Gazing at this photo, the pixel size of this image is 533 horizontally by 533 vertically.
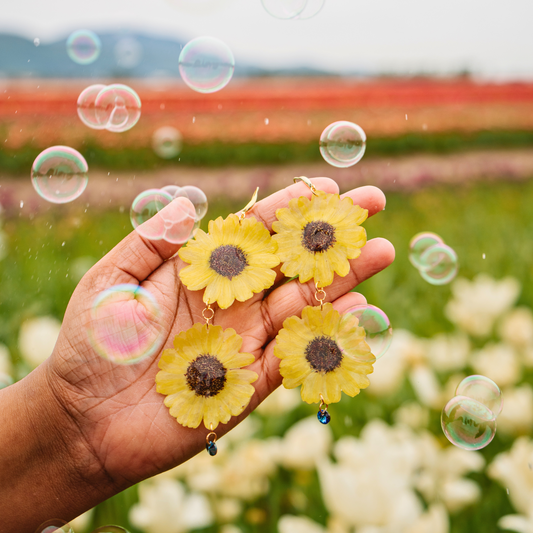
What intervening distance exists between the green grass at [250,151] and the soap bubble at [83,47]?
456 centimetres

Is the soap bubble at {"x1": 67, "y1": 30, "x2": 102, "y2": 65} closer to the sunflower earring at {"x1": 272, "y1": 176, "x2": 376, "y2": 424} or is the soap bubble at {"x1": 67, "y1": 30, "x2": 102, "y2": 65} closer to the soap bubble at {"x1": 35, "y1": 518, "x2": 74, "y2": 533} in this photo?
the sunflower earring at {"x1": 272, "y1": 176, "x2": 376, "y2": 424}

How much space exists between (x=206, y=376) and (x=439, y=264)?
2.70 ft

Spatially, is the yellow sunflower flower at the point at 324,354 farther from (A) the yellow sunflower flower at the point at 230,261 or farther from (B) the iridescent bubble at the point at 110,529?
(B) the iridescent bubble at the point at 110,529

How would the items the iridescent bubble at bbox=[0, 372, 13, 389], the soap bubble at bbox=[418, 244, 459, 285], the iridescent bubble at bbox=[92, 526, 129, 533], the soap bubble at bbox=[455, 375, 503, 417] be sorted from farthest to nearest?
the soap bubble at bbox=[418, 244, 459, 285] → the iridescent bubble at bbox=[0, 372, 13, 389] → the soap bubble at bbox=[455, 375, 503, 417] → the iridescent bubble at bbox=[92, 526, 129, 533]

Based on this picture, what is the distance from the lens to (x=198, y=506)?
3.54 ft

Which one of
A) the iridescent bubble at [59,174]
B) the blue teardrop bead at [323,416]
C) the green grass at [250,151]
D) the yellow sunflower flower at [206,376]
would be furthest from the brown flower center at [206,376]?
the green grass at [250,151]

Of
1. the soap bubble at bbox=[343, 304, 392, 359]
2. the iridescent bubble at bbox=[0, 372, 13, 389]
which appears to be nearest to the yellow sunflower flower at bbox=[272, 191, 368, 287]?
the soap bubble at bbox=[343, 304, 392, 359]

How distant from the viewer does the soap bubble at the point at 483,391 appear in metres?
1.24

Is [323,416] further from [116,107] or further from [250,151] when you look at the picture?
[250,151]

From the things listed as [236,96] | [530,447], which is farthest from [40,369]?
[236,96]

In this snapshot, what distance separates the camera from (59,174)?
1.46m

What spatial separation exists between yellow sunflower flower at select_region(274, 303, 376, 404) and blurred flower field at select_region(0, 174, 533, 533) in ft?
0.36

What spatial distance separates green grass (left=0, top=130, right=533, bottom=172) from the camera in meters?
6.32

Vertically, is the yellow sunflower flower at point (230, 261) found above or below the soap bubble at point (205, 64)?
below
